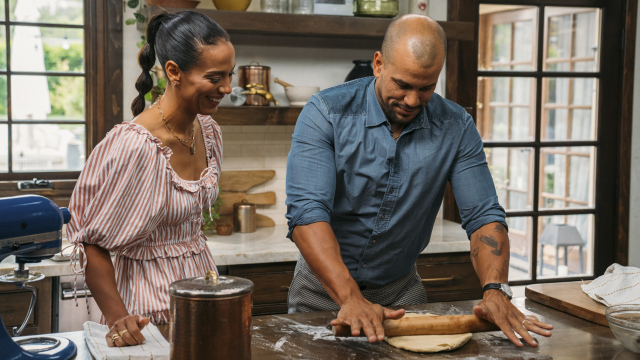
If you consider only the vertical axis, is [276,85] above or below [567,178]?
above

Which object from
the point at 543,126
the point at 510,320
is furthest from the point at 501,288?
the point at 543,126

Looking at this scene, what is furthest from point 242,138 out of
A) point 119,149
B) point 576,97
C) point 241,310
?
point 241,310

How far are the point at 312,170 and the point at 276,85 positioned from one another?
1741 millimetres

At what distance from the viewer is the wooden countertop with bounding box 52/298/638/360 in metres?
1.28

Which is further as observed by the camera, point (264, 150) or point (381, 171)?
point (264, 150)

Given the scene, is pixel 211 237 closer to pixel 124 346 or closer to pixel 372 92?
pixel 372 92

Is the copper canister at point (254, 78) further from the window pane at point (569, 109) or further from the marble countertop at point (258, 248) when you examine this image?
the window pane at point (569, 109)

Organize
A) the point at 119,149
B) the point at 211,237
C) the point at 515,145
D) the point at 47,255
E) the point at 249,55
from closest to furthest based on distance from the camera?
the point at 47,255 < the point at 119,149 < the point at 211,237 < the point at 249,55 < the point at 515,145

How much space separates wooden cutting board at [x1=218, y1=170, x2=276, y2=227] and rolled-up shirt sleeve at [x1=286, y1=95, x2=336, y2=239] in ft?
5.19

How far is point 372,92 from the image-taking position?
5.99 feet

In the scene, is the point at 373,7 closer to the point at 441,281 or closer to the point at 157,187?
the point at 441,281

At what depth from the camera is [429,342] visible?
4.32 feet

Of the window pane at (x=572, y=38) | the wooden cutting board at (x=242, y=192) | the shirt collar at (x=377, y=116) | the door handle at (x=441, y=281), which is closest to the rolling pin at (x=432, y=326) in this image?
the shirt collar at (x=377, y=116)

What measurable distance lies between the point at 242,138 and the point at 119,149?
1.91 m
